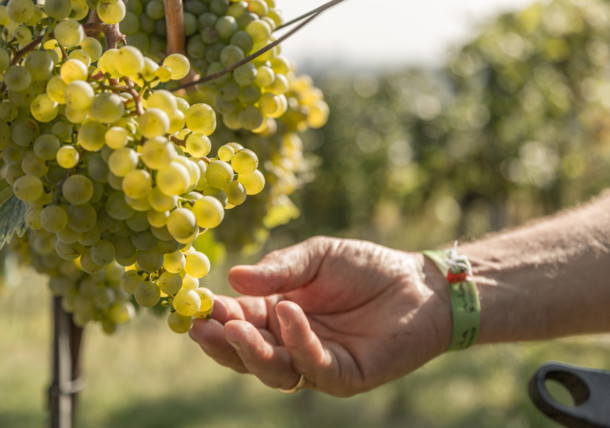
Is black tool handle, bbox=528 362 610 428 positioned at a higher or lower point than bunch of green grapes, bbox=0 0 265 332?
lower

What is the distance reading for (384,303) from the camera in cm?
116

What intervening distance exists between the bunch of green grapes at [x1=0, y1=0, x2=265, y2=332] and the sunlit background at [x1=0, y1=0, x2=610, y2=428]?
148 inches

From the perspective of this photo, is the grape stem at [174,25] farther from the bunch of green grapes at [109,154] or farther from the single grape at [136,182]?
the single grape at [136,182]

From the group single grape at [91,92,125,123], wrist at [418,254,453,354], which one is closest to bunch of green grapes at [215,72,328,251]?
wrist at [418,254,453,354]

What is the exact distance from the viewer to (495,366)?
4430mm

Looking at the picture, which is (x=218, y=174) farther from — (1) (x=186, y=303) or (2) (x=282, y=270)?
(2) (x=282, y=270)

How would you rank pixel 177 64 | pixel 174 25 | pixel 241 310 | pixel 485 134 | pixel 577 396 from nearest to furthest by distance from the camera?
1. pixel 177 64
2. pixel 174 25
3. pixel 241 310
4. pixel 577 396
5. pixel 485 134

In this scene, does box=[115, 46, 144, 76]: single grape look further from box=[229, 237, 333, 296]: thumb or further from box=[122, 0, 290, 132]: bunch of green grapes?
box=[229, 237, 333, 296]: thumb

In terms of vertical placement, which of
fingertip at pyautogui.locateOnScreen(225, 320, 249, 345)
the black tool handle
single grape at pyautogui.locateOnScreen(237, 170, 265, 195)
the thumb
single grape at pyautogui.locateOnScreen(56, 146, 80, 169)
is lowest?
the black tool handle

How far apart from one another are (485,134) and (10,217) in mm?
5048

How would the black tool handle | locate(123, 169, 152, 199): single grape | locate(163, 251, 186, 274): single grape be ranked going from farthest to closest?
the black tool handle
locate(163, 251, 186, 274): single grape
locate(123, 169, 152, 199): single grape

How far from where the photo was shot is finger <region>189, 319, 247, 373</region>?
81cm

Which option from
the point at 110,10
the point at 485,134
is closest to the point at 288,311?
the point at 110,10

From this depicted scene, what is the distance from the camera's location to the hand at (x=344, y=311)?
94 centimetres
